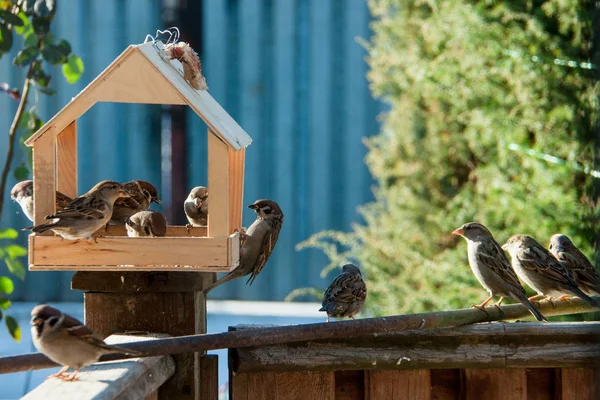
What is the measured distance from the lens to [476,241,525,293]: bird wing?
12.8 feet

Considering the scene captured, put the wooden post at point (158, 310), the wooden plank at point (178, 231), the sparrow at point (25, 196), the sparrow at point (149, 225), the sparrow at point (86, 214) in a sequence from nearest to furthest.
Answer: the wooden post at point (158, 310)
the sparrow at point (86, 214)
the sparrow at point (149, 225)
the wooden plank at point (178, 231)
the sparrow at point (25, 196)

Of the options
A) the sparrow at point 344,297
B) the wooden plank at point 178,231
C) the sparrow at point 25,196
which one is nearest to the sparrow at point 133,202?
the wooden plank at point 178,231

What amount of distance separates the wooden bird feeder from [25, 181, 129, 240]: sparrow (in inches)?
1.1

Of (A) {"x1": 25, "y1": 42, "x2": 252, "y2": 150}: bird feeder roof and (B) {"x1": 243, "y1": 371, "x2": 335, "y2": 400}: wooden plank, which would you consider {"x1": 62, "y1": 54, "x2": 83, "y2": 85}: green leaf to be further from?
(B) {"x1": 243, "y1": 371, "x2": 335, "y2": 400}: wooden plank

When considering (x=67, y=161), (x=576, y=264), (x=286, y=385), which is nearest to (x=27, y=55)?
(x=67, y=161)

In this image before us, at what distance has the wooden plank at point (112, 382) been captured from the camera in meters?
1.68

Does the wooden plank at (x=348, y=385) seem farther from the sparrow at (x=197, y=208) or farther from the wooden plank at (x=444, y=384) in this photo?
the sparrow at (x=197, y=208)

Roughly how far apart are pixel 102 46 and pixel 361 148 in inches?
87.4

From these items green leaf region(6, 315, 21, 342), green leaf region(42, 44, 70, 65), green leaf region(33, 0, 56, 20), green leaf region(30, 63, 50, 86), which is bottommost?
green leaf region(6, 315, 21, 342)

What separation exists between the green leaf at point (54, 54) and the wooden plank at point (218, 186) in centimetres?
104

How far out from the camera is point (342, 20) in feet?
23.7

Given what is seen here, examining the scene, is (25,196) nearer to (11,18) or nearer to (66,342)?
(11,18)

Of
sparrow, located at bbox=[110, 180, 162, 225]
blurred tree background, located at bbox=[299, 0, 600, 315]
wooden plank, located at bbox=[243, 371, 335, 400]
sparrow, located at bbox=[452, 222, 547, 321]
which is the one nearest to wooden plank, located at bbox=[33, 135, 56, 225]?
sparrow, located at bbox=[110, 180, 162, 225]

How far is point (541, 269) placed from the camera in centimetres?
409
